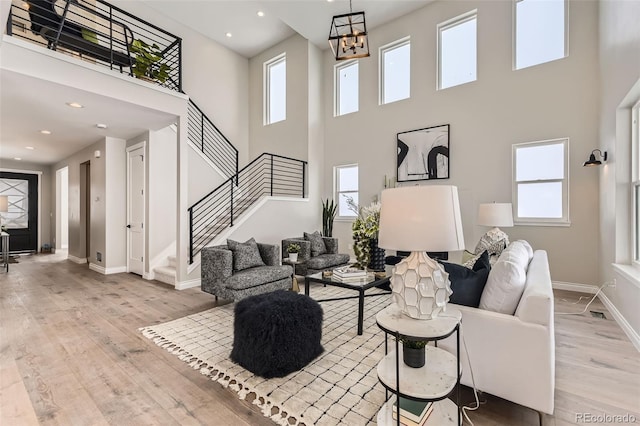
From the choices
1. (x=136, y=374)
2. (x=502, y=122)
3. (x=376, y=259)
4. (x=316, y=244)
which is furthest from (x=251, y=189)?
(x=136, y=374)

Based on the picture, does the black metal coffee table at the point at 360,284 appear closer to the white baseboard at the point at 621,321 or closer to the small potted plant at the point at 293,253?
the small potted plant at the point at 293,253

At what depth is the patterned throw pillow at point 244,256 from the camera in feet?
12.7

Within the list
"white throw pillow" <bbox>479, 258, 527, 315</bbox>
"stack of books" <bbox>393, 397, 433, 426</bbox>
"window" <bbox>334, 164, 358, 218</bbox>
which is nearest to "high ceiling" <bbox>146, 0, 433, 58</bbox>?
"window" <bbox>334, 164, 358, 218</bbox>

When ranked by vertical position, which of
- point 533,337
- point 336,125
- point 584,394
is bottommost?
point 584,394

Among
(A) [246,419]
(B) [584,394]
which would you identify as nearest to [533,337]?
(B) [584,394]

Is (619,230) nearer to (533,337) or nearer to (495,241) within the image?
(495,241)

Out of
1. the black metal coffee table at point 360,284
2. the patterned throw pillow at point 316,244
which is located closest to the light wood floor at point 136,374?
the black metal coffee table at point 360,284

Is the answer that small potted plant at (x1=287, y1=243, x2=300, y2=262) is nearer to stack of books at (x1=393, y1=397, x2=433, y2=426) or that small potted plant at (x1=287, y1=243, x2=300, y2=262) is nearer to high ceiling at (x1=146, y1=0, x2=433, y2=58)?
stack of books at (x1=393, y1=397, x2=433, y2=426)

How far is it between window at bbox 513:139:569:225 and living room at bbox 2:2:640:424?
3.8 inches

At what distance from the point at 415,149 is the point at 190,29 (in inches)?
239

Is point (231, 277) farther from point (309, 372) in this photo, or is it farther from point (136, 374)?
point (309, 372)

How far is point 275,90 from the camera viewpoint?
809cm

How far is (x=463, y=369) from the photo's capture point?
1774 millimetres

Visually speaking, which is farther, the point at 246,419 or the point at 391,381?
the point at 246,419
